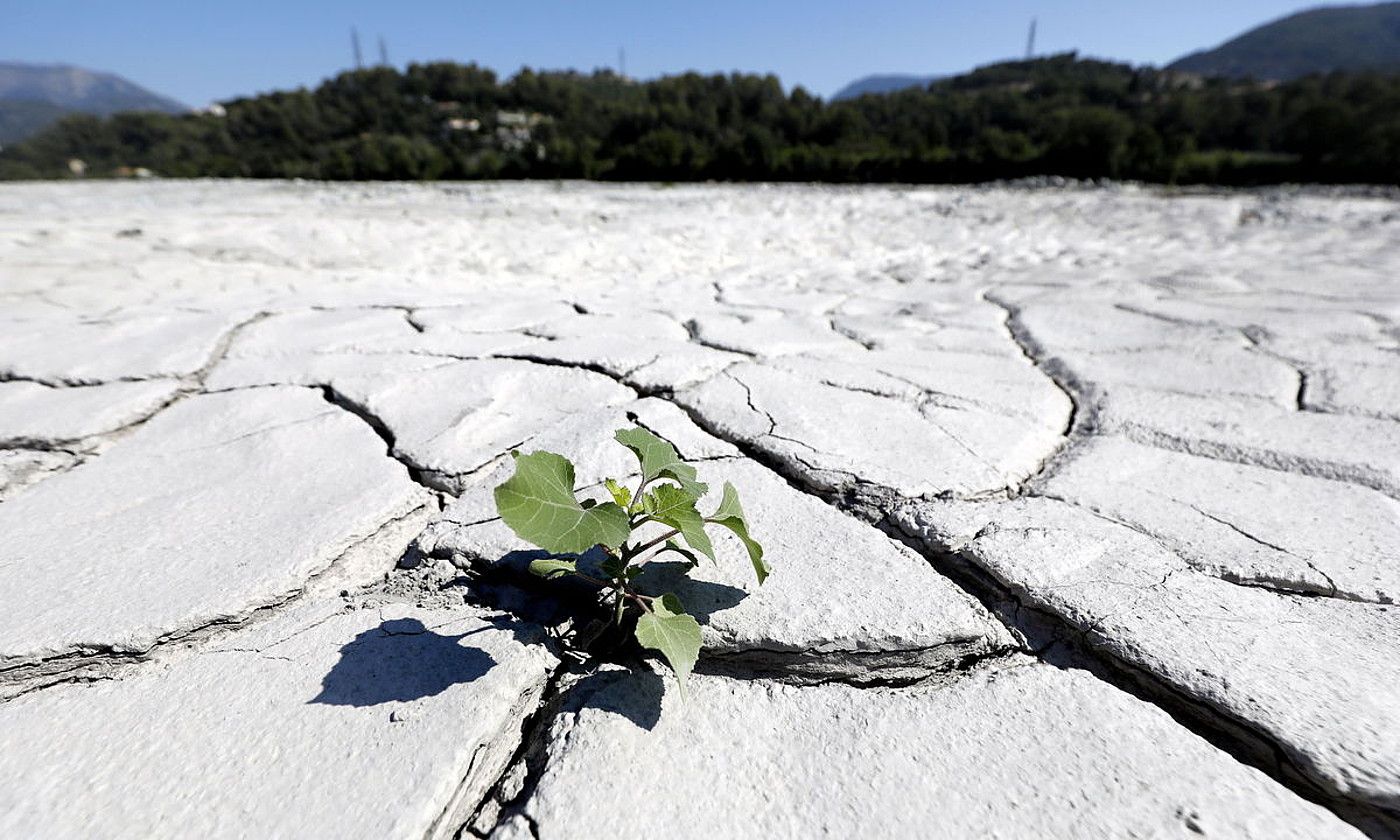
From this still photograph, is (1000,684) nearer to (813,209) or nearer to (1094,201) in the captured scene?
(813,209)

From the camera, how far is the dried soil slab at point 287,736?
22.0 inches

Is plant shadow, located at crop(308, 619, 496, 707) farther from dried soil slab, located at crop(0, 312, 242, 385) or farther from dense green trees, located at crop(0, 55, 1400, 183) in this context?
dense green trees, located at crop(0, 55, 1400, 183)

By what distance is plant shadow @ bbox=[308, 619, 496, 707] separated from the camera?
2.19 feet

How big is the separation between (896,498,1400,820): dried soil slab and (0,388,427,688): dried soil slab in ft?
2.79

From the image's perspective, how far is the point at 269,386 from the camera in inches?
60.4

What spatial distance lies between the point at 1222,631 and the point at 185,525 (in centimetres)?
137

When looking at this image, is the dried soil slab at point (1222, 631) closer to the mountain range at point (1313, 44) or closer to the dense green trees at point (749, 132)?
the dense green trees at point (749, 132)

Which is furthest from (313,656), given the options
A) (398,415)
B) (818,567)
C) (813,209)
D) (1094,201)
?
(1094,201)

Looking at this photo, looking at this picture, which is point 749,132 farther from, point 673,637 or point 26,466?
point 673,637

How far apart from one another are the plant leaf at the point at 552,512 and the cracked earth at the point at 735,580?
0.60 ft

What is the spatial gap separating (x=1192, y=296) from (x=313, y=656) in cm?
285

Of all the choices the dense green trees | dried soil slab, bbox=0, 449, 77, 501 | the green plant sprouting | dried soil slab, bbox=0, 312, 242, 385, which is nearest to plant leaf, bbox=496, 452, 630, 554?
the green plant sprouting

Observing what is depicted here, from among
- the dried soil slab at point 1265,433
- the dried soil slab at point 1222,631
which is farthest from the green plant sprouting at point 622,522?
the dried soil slab at point 1265,433

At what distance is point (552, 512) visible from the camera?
2.09 feet
